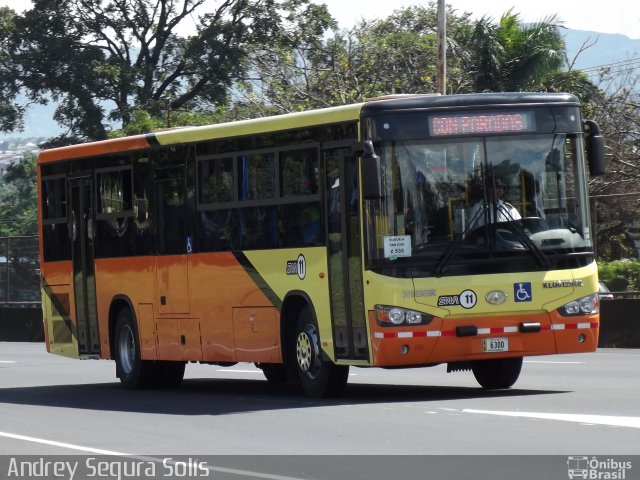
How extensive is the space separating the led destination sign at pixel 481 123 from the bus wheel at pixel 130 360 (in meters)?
6.15

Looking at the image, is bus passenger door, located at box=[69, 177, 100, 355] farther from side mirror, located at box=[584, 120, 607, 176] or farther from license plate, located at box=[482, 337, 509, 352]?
side mirror, located at box=[584, 120, 607, 176]

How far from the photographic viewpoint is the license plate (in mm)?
14617

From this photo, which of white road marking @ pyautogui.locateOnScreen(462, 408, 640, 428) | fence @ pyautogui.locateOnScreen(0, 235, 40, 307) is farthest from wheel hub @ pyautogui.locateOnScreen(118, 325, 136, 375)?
fence @ pyautogui.locateOnScreen(0, 235, 40, 307)

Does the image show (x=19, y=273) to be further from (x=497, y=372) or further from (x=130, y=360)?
(x=497, y=372)

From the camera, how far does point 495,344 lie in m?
14.7

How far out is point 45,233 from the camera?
69.7ft

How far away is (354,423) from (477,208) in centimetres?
297

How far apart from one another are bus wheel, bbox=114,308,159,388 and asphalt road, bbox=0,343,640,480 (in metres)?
0.32

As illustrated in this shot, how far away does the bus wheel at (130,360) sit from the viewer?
19.2 metres

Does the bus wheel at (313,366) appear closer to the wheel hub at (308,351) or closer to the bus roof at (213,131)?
the wheel hub at (308,351)

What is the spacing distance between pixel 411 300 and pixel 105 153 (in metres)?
6.77
